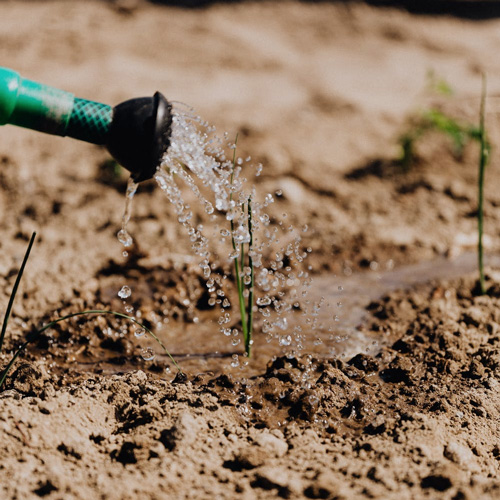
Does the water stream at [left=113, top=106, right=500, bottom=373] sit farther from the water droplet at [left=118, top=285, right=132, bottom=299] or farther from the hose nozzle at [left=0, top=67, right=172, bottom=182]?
the hose nozzle at [left=0, top=67, right=172, bottom=182]

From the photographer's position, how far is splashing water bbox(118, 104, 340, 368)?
6.55 ft

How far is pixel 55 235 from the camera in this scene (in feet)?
9.82

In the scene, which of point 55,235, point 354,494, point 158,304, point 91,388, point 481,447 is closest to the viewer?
point 354,494

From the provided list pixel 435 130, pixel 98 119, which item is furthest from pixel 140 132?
pixel 435 130

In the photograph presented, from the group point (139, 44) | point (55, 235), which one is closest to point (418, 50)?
point (139, 44)

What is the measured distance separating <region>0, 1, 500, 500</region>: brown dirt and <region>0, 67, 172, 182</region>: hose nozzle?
79cm

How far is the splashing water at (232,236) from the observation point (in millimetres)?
1997

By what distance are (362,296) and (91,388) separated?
1.32 m

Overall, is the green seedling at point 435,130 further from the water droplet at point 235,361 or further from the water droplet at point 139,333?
the water droplet at point 139,333

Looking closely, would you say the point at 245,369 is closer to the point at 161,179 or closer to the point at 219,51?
the point at 161,179

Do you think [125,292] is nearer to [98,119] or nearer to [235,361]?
[235,361]

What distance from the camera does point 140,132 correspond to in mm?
1597

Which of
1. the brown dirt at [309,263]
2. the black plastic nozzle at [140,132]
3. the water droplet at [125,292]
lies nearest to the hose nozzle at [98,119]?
the black plastic nozzle at [140,132]

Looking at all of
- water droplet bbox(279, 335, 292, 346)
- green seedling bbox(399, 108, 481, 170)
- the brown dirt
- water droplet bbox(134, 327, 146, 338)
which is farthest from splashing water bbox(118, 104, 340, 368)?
green seedling bbox(399, 108, 481, 170)
